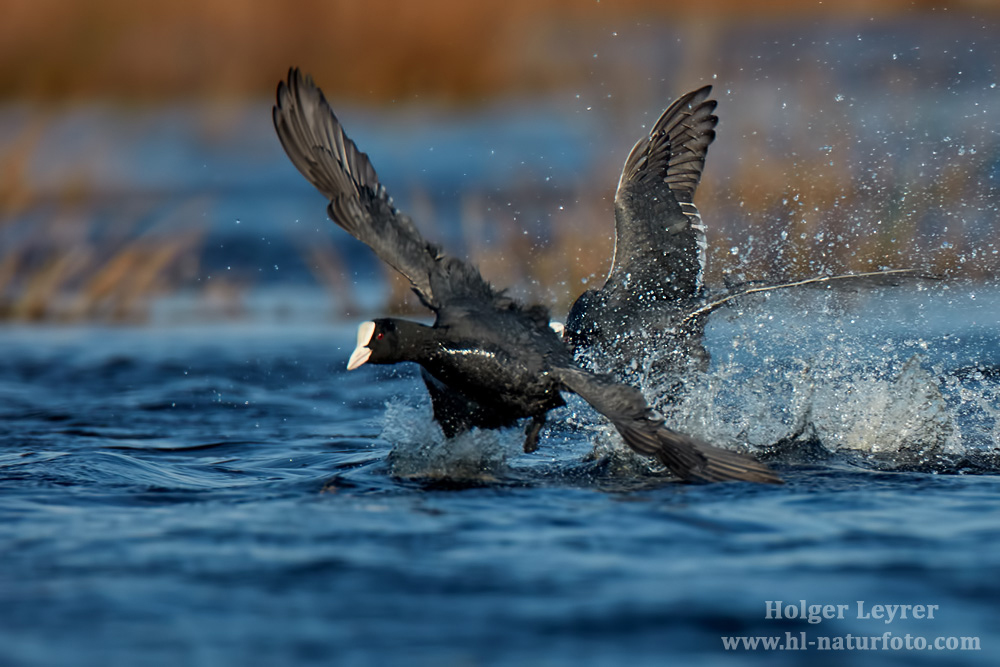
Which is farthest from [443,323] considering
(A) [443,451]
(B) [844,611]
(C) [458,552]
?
(B) [844,611]

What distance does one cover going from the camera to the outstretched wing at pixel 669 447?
16.4ft

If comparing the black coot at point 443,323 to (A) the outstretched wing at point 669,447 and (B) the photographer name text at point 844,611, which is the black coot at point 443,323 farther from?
(B) the photographer name text at point 844,611

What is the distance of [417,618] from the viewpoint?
3.62 m

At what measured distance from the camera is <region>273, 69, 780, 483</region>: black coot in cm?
544

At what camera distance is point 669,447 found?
5023 mm

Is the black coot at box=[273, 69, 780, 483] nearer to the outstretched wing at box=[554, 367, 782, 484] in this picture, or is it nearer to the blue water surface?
the outstretched wing at box=[554, 367, 782, 484]

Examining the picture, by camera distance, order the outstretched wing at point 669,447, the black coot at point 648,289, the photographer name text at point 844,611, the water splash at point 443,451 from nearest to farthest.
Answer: the photographer name text at point 844,611, the outstretched wing at point 669,447, the water splash at point 443,451, the black coot at point 648,289

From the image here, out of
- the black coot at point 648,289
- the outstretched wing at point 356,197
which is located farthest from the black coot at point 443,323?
the black coot at point 648,289

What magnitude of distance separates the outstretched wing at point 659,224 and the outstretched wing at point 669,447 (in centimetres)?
123

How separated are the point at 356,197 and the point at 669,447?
1.83m

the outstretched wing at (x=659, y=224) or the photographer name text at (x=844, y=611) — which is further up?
the outstretched wing at (x=659, y=224)

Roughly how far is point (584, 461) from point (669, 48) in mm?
10963

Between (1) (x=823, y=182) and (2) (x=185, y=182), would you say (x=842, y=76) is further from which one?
(2) (x=185, y=182)

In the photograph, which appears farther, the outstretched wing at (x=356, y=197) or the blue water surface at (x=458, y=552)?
the outstretched wing at (x=356, y=197)
